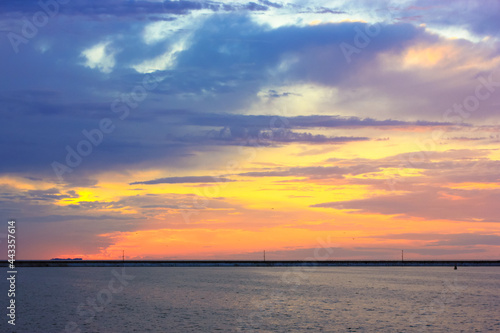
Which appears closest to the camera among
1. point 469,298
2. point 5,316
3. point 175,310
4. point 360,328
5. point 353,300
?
point 360,328

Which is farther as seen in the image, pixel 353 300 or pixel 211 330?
pixel 353 300

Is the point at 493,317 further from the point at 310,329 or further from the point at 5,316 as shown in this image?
the point at 5,316

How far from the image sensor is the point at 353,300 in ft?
324

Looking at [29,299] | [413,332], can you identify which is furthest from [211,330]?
[29,299]

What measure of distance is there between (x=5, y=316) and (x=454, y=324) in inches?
2292

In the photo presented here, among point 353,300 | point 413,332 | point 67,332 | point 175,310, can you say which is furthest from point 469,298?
point 67,332

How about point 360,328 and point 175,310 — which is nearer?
point 360,328

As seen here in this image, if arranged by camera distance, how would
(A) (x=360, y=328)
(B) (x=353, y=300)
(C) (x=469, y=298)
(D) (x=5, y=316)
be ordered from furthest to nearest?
(C) (x=469, y=298) → (B) (x=353, y=300) → (D) (x=5, y=316) → (A) (x=360, y=328)

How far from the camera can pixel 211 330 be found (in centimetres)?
6206

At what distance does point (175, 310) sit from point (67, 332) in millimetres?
23568

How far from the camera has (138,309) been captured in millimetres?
82750

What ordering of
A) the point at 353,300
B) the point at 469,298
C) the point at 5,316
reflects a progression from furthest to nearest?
the point at 469,298, the point at 353,300, the point at 5,316

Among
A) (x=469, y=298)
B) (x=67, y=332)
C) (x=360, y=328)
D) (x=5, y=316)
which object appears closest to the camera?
(x=67, y=332)

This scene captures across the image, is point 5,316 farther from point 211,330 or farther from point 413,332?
point 413,332
